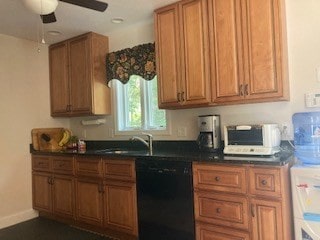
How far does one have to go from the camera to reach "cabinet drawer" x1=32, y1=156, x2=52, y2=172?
359cm

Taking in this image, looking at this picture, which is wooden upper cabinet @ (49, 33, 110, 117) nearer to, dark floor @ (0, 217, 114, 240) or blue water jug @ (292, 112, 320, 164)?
dark floor @ (0, 217, 114, 240)

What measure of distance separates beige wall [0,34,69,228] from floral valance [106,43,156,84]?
1.16 metres

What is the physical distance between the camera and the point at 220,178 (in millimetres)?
2188

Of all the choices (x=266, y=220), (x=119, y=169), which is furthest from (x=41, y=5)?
(x=266, y=220)

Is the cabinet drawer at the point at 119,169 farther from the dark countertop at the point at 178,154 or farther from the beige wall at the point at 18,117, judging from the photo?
the beige wall at the point at 18,117

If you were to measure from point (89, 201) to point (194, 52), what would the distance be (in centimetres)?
201

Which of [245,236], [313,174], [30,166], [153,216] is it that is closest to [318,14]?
[313,174]

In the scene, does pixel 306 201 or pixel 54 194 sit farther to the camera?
pixel 54 194

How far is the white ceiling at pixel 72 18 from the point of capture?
9.16 ft

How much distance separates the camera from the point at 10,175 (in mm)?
3594

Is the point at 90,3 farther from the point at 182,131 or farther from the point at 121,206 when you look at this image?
the point at 121,206

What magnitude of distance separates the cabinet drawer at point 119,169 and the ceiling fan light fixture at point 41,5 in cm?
154

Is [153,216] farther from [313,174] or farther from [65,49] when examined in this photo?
[65,49]

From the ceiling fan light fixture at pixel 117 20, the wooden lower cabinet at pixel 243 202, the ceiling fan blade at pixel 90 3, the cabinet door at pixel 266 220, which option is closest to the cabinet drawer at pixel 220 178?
the wooden lower cabinet at pixel 243 202
